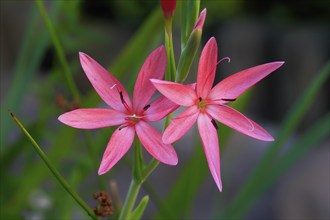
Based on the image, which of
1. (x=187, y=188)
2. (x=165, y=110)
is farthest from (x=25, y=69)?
(x=165, y=110)

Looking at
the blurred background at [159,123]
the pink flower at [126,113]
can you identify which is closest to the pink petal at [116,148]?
the pink flower at [126,113]

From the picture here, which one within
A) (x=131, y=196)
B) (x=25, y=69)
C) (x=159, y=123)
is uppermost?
(x=25, y=69)

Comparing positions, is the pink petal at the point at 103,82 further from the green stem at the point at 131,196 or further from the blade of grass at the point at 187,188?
the blade of grass at the point at 187,188

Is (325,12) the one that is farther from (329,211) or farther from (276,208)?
(329,211)

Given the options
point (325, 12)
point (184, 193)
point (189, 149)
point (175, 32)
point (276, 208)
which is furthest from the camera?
point (325, 12)

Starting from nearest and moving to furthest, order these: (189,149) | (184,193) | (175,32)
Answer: (184,193) < (189,149) < (175,32)

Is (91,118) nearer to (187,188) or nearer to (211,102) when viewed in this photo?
(211,102)

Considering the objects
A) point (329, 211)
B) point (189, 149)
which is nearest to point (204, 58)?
point (329, 211)
